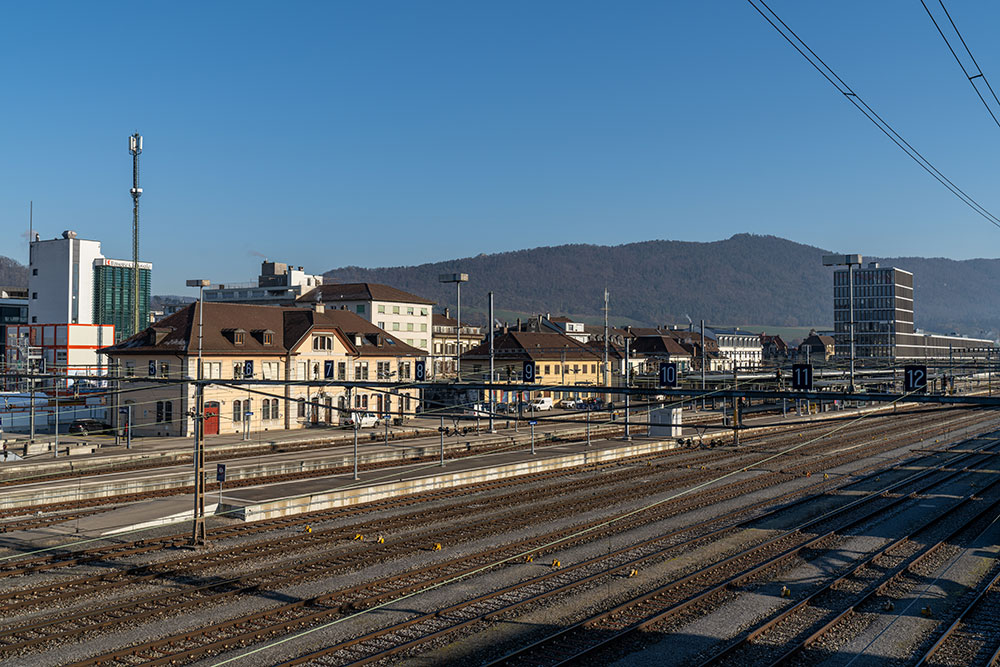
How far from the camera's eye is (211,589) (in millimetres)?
18750

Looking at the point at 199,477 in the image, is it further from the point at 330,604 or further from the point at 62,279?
the point at 62,279

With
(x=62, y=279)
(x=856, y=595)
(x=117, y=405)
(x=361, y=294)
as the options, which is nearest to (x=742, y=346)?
(x=361, y=294)

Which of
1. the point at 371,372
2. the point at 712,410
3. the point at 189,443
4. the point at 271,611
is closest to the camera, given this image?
the point at 271,611

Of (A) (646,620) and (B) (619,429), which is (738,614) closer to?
(A) (646,620)

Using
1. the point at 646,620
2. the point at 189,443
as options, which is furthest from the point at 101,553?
the point at 189,443

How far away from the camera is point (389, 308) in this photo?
330ft

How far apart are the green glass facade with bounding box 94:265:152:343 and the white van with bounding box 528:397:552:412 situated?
60.1m

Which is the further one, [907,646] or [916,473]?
[916,473]

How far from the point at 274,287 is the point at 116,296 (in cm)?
2552

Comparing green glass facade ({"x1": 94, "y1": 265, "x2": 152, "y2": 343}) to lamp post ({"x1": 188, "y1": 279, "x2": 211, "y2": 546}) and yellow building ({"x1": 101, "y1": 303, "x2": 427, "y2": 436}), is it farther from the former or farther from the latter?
lamp post ({"x1": 188, "y1": 279, "x2": 211, "y2": 546})

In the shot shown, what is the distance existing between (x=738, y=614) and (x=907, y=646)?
3.34 m

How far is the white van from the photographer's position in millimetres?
70713

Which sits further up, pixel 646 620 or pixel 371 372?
pixel 371 372

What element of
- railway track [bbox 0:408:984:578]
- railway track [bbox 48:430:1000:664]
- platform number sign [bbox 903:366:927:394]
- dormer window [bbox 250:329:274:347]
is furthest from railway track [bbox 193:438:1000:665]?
dormer window [bbox 250:329:274:347]
